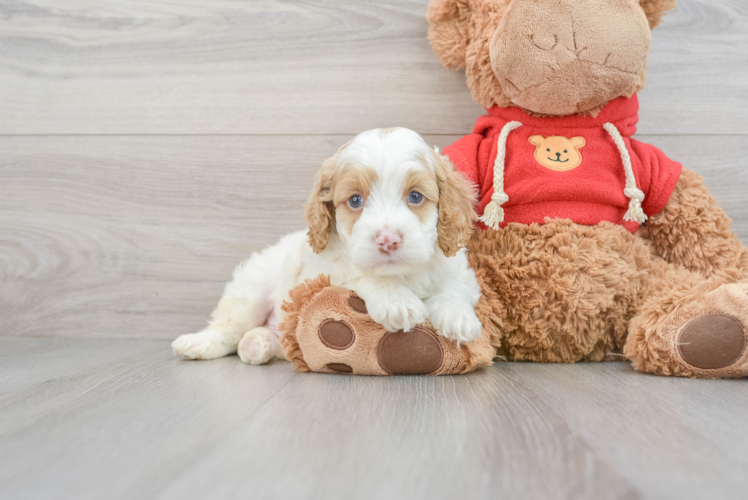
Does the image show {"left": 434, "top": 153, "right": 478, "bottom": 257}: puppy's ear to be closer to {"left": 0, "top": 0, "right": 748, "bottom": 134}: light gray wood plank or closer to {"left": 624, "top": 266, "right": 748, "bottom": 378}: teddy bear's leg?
{"left": 624, "top": 266, "right": 748, "bottom": 378}: teddy bear's leg

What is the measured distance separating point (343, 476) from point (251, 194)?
1369 mm

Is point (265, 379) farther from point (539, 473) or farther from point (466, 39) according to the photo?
point (466, 39)

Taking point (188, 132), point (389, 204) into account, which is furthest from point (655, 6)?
point (188, 132)

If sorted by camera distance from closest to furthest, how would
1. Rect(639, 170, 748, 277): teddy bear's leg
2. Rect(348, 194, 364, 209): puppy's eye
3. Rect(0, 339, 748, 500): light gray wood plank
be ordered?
Rect(0, 339, 748, 500): light gray wood plank
Rect(348, 194, 364, 209): puppy's eye
Rect(639, 170, 748, 277): teddy bear's leg

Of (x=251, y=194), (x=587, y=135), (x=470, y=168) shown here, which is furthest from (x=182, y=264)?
(x=587, y=135)

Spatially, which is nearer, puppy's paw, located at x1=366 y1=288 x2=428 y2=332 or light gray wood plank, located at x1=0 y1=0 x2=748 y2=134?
puppy's paw, located at x1=366 y1=288 x2=428 y2=332

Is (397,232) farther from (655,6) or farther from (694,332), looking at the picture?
(655,6)

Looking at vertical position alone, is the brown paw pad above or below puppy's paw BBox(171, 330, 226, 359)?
above

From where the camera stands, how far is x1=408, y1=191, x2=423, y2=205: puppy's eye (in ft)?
4.04

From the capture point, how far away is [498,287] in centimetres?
142

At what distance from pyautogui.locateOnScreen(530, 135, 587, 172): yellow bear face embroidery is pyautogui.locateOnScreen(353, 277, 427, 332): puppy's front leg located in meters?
0.54

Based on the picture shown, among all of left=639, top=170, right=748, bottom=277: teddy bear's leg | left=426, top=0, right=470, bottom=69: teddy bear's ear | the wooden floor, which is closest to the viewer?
left=639, top=170, right=748, bottom=277: teddy bear's leg

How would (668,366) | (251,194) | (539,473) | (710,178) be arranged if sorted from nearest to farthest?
(539,473)
(668,366)
(710,178)
(251,194)

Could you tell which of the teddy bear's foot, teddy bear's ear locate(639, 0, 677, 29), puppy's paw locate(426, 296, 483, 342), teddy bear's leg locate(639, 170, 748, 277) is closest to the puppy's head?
puppy's paw locate(426, 296, 483, 342)
